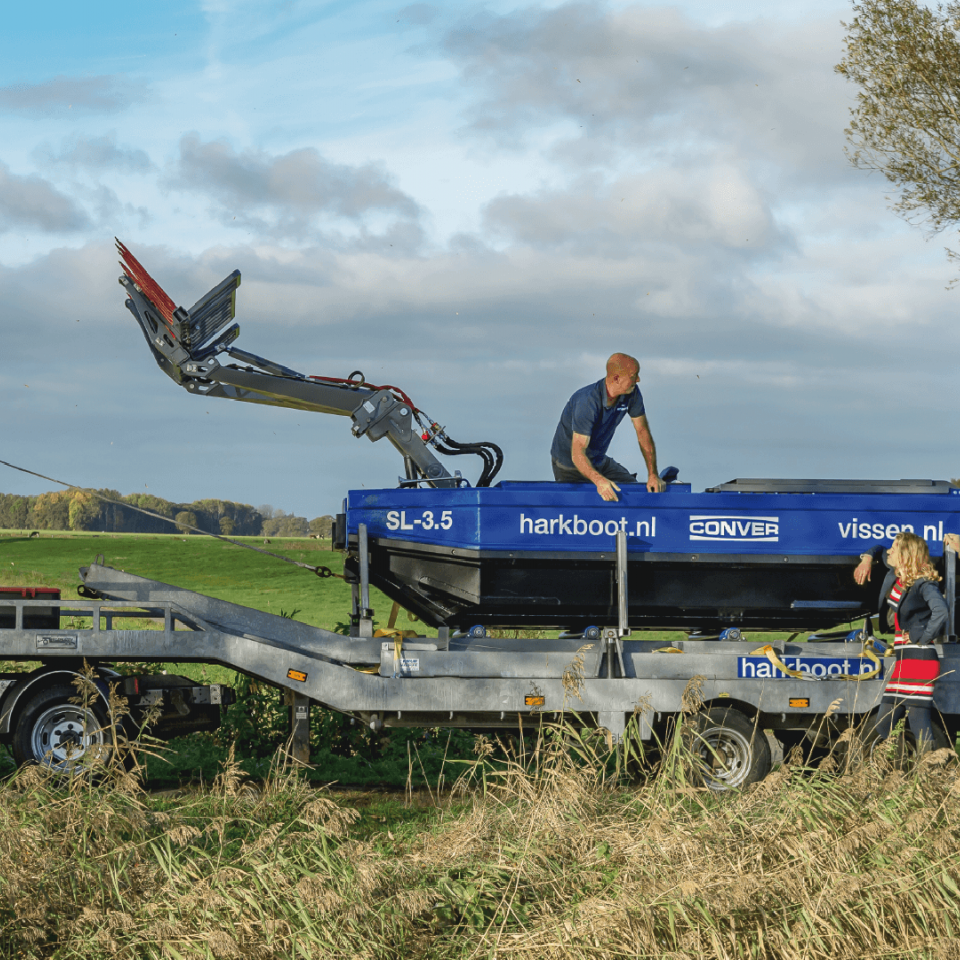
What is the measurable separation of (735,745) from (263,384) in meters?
4.74

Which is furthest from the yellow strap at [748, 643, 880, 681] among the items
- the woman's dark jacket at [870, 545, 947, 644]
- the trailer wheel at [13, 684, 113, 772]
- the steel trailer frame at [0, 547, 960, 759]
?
the trailer wheel at [13, 684, 113, 772]

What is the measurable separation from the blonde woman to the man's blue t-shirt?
7.63 feet

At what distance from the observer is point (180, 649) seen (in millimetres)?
8078

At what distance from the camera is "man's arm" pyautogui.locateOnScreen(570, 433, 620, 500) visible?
829 centimetres

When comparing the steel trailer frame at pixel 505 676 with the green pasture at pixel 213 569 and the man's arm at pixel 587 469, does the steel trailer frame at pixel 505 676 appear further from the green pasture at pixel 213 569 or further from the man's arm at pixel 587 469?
the green pasture at pixel 213 569

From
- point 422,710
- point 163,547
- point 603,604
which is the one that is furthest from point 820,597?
point 163,547

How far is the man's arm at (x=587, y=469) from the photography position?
326 inches

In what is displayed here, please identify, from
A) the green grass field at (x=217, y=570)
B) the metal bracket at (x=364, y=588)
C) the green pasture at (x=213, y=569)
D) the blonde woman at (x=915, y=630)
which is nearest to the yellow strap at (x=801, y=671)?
the blonde woman at (x=915, y=630)

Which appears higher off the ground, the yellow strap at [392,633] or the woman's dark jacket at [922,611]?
the woman's dark jacket at [922,611]

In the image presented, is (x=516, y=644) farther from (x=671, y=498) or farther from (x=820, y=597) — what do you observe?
(x=820, y=597)

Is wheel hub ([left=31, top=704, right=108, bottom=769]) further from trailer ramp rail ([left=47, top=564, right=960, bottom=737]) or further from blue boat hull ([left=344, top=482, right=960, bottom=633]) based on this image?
blue boat hull ([left=344, top=482, right=960, bottom=633])

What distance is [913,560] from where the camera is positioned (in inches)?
301

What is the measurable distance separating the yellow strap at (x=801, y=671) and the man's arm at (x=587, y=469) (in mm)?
1574

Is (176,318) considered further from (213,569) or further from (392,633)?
(213,569)
